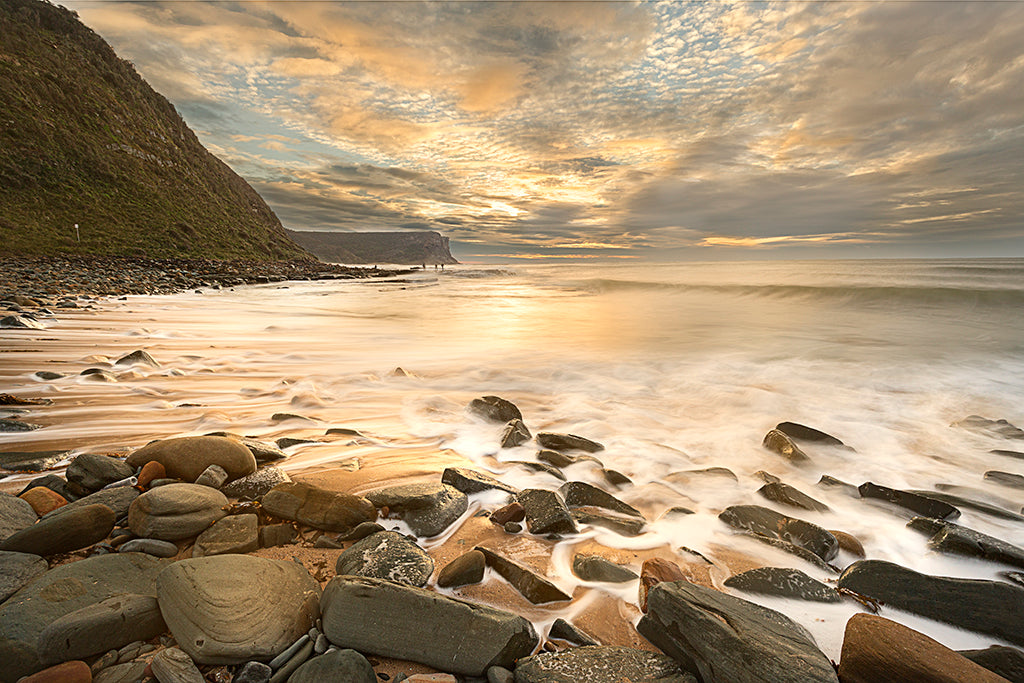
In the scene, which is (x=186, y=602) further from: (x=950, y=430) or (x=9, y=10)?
(x=9, y=10)

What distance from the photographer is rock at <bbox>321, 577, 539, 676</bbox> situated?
54.1 inches

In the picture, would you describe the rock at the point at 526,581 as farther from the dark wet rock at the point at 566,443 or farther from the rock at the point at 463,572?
the dark wet rock at the point at 566,443

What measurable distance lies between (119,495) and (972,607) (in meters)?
3.99

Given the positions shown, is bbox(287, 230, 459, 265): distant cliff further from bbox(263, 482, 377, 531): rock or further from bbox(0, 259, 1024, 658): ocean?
bbox(263, 482, 377, 531): rock

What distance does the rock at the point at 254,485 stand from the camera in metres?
2.20

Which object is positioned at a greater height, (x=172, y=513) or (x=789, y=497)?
(x=172, y=513)

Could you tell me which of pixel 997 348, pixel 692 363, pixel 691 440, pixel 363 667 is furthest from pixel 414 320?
pixel 997 348

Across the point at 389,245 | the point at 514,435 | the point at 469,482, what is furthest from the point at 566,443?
the point at 389,245

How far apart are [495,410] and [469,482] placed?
68.7 inches

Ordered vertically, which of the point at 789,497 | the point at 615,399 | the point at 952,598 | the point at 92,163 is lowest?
the point at 615,399

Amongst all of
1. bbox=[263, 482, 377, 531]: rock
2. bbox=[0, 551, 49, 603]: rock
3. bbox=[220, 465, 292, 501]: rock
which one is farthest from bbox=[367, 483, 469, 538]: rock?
bbox=[0, 551, 49, 603]: rock

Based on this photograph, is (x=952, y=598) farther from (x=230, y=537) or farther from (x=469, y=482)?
(x=230, y=537)

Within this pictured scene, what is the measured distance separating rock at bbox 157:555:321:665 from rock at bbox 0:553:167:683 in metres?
0.24

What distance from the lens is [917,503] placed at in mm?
2861
